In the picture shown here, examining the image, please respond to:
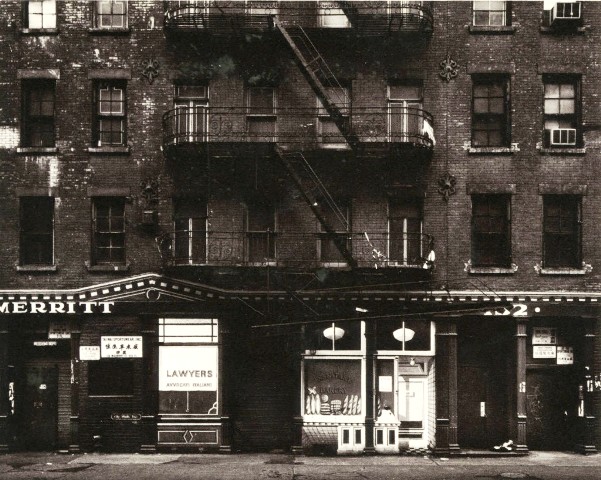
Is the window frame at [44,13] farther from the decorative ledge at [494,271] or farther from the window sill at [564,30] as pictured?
the window sill at [564,30]

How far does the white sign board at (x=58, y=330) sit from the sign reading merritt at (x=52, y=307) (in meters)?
0.69

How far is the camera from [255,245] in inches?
816

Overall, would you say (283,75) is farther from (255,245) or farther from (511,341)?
(511,341)

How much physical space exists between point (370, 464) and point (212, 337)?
5475 millimetres

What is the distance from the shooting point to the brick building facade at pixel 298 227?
20.2 meters

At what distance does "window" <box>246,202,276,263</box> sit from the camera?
20.7 meters

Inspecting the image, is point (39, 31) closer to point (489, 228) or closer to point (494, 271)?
point (489, 228)

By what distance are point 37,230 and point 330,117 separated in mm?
8872

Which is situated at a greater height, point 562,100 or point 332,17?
point 332,17

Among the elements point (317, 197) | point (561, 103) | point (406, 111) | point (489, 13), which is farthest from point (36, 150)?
point (561, 103)

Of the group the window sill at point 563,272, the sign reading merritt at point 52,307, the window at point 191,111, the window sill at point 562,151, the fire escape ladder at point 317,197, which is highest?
the window at point 191,111

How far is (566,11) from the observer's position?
2034cm

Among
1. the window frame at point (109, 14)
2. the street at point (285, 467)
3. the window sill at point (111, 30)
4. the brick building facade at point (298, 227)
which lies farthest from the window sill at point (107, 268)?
the window frame at point (109, 14)

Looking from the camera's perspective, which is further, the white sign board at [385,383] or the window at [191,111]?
the white sign board at [385,383]
